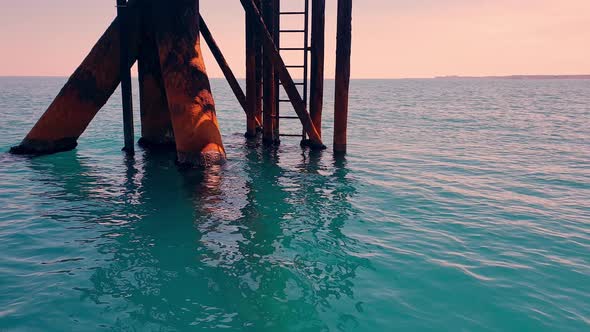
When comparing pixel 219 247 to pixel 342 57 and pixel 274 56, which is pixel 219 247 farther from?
pixel 342 57

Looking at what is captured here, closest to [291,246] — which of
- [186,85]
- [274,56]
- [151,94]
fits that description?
[186,85]

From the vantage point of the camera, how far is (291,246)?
21.6ft

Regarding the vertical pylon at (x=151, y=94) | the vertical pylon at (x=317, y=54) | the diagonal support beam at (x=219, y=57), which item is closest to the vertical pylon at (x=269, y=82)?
the diagonal support beam at (x=219, y=57)

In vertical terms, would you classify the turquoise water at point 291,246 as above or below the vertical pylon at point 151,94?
below

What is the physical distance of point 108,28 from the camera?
11.6 m

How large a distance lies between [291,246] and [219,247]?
43.8 inches

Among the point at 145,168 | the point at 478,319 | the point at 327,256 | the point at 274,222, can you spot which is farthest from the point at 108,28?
the point at 478,319

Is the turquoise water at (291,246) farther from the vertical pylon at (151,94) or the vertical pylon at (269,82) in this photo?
the vertical pylon at (269,82)

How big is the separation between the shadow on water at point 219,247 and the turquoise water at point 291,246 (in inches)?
1.1

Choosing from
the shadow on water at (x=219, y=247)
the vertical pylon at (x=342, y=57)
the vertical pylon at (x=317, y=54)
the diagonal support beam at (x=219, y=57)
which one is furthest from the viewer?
the diagonal support beam at (x=219, y=57)

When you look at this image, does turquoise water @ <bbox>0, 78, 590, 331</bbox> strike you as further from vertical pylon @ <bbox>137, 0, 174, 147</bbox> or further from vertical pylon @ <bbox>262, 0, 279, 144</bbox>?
vertical pylon @ <bbox>262, 0, 279, 144</bbox>

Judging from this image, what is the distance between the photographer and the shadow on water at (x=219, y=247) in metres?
4.81

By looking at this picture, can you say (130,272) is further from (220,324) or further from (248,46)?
(248,46)

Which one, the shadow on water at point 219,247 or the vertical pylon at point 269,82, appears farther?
the vertical pylon at point 269,82
